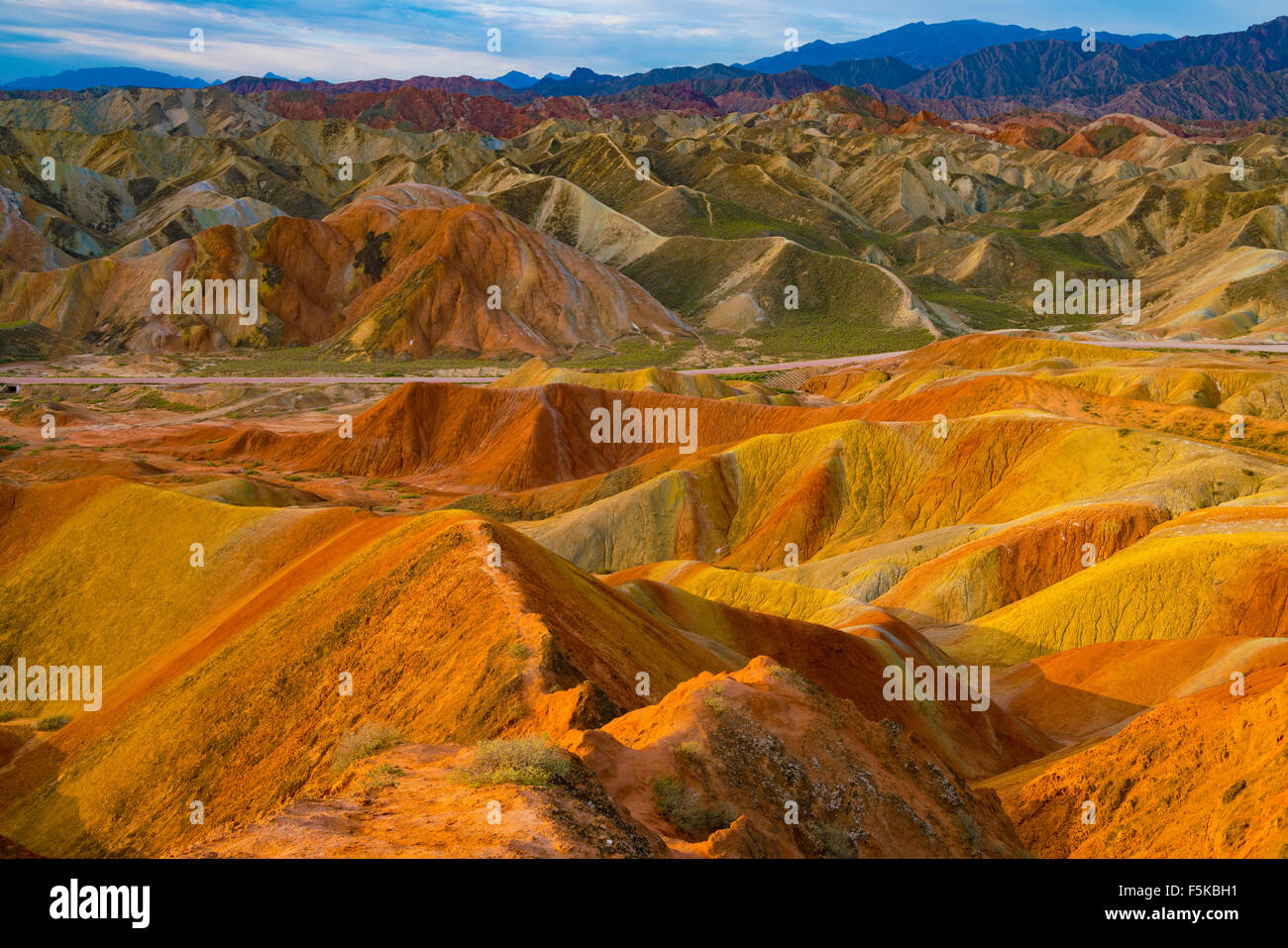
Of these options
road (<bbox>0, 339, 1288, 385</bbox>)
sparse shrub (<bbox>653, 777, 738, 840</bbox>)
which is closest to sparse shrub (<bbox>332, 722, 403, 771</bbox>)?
sparse shrub (<bbox>653, 777, 738, 840</bbox>)

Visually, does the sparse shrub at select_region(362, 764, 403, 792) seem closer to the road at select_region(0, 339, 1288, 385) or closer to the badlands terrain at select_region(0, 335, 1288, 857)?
the badlands terrain at select_region(0, 335, 1288, 857)

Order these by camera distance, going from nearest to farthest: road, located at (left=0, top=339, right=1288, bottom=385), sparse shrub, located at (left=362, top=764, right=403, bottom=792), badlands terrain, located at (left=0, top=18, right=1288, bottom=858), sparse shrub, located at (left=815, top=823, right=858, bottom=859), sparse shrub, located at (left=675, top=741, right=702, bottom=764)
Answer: sparse shrub, located at (left=362, top=764, right=403, bottom=792) → sparse shrub, located at (left=815, top=823, right=858, bottom=859) → sparse shrub, located at (left=675, top=741, right=702, bottom=764) → badlands terrain, located at (left=0, top=18, right=1288, bottom=858) → road, located at (left=0, top=339, right=1288, bottom=385)

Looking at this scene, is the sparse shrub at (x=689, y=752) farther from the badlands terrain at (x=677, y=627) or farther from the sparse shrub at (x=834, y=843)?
the sparse shrub at (x=834, y=843)

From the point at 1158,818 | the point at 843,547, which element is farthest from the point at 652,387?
the point at 1158,818

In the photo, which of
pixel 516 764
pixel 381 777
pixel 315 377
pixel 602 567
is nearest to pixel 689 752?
pixel 516 764

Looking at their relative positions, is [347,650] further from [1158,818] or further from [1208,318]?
[1208,318]

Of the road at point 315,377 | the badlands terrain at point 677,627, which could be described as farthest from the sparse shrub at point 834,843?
the road at point 315,377
